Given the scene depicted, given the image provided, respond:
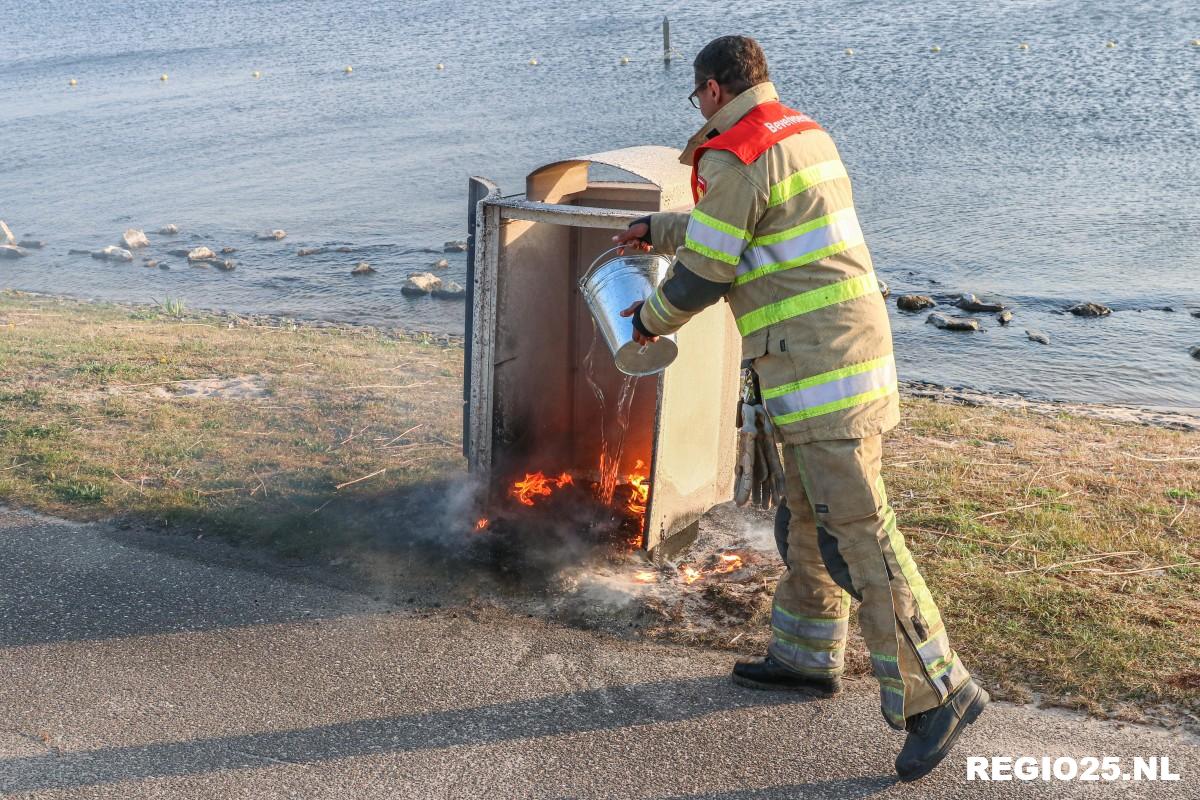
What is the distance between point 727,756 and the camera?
3322 millimetres

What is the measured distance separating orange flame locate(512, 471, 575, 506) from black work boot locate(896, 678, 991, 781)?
7.86 ft

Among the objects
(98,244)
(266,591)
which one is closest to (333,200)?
(98,244)

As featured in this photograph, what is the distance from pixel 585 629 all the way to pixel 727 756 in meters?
0.93

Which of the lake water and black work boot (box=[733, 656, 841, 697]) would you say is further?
the lake water

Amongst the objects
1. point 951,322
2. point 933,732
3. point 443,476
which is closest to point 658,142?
point 951,322

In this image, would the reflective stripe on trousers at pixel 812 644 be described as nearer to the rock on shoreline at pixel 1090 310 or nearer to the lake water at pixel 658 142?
the lake water at pixel 658 142

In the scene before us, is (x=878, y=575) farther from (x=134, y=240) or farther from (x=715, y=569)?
(x=134, y=240)

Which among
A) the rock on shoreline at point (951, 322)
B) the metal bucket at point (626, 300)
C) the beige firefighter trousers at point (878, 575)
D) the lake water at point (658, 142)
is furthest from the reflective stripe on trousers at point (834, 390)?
the rock on shoreline at point (951, 322)

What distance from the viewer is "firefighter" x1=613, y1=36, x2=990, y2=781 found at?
319cm

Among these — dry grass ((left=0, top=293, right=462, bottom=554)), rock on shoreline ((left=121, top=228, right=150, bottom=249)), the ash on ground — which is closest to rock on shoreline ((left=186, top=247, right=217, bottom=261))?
rock on shoreline ((left=121, top=228, right=150, bottom=249))

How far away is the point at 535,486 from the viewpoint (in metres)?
5.35

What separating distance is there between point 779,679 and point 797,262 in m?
1.41

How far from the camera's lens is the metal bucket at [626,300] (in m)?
3.85

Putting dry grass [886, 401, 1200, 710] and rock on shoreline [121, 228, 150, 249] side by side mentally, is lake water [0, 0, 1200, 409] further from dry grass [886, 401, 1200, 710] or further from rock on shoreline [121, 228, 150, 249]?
dry grass [886, 401, 1200, 710]
